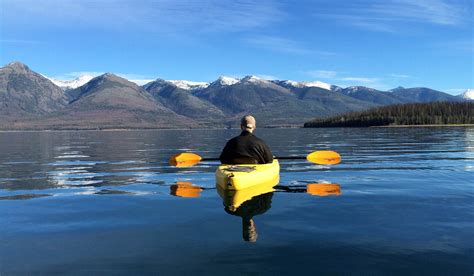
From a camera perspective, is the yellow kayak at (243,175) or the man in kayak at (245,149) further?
the man in kayak at (245,149)

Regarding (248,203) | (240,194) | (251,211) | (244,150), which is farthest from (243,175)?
(251,211)

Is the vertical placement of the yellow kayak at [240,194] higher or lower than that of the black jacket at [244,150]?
lower

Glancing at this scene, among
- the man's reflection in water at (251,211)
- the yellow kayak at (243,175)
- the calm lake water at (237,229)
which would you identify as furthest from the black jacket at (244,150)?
the man's reflection in water at (251,211)

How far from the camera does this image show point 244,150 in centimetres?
1780

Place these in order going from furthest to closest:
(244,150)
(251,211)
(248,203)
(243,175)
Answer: (244,150) → (243,175) → (248,203) → (251,211)

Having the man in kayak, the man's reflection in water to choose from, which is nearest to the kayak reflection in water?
the man's reflection in water

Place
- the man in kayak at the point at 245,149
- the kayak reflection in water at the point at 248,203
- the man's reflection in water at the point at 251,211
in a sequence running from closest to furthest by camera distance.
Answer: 1. the man's reflection in water at the point at 251,211
2. the kayak reflection in water at the point at 248,203
3. the man in kayak at the point at 245,149

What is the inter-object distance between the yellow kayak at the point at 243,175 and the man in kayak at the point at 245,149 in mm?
346

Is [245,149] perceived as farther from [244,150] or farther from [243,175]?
[243,175]

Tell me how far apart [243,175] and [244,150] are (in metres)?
1.98

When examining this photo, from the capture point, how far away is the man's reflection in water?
10.8m

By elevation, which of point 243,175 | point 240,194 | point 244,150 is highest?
point 244,150

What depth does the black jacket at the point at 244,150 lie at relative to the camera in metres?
17.5

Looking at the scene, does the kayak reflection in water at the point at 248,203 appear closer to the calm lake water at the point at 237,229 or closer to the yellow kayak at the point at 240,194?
the yellow kayak at the point at 240,194
